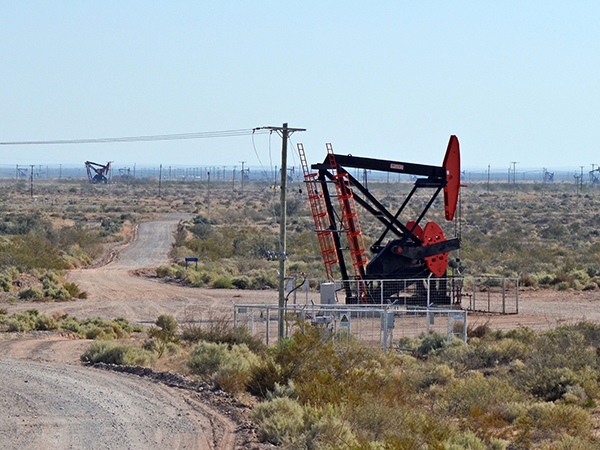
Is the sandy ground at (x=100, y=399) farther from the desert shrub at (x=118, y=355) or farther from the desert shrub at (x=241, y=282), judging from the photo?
the desert shrub at (x=241, y=282)

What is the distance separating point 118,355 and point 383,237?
10.8 m

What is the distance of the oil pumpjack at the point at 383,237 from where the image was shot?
25.8 metres

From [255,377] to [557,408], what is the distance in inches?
211

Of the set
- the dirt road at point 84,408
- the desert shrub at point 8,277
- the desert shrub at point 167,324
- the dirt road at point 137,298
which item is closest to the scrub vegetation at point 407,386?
the dirt road at point 84,408

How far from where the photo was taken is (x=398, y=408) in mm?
12156

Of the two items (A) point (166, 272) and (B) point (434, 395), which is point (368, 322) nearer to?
(B) point (434, 395)

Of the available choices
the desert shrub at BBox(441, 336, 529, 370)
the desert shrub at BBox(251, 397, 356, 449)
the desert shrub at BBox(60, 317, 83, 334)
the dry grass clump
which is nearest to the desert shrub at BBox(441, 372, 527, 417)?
the dry grass clump

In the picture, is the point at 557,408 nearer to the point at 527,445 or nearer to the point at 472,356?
the point at 527,445

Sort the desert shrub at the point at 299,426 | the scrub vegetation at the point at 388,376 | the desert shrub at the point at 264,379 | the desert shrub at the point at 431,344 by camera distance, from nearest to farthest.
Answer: the desert shrub at the point at 299,426, the scrub vegetation at the point at 388,376, the desert shrub at the point at 264,379, the desert shrub at the point at 431,344

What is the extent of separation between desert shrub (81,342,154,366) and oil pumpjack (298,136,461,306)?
8.06 meters

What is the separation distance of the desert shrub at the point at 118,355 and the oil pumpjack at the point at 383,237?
8.06 m

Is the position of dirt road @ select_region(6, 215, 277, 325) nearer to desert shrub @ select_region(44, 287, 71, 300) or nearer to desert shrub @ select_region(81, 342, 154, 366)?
desert shrub @ select_region(44, 287, 71, 300)

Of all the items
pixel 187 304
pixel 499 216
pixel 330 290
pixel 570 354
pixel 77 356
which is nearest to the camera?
pixel 570 354

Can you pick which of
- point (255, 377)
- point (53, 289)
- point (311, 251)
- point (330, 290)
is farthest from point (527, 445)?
point (311, 251)
